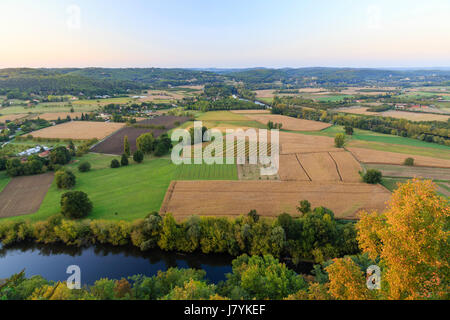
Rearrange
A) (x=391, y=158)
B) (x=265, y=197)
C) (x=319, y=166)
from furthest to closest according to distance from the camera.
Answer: (x=391, y=158) < (x=319, y=166) < (x=265, y=197)

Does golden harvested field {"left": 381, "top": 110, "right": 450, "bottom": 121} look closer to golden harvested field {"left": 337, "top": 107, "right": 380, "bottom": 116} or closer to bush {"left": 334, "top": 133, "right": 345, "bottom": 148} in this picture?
golden harvested field {"left": 337, "top": 107, "right": 380, "bottom": 116}

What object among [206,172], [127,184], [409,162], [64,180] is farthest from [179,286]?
[409,162]

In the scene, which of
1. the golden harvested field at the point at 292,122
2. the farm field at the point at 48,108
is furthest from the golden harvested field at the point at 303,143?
the farm field at the point at 48,108

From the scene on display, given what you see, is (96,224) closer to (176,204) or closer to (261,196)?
(176,204)

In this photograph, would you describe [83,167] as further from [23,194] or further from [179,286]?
[179,286]

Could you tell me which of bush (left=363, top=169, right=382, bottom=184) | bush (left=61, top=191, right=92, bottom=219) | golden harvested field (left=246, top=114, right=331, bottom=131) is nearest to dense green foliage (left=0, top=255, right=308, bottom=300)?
bush (left=61, top=191, right=92, bottom=219)
